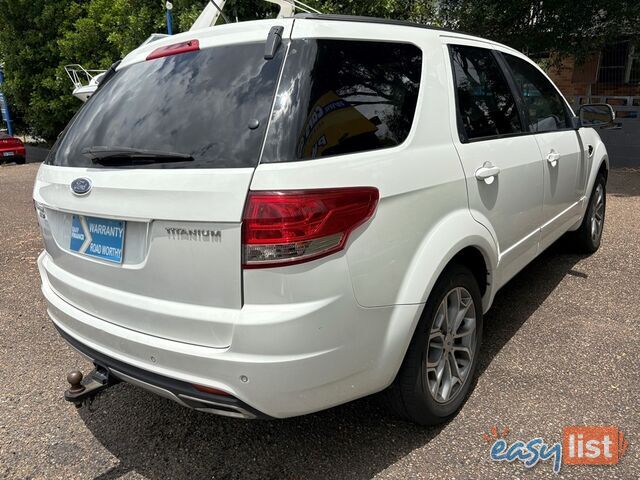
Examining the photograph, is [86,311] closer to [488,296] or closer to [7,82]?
[488,296]

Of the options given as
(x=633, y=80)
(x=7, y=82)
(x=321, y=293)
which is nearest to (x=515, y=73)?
(x=321, y=293)

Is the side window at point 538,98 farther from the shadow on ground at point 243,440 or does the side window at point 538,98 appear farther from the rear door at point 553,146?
the shadow on ground at point 243,440

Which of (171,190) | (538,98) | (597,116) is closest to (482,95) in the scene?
(538,98)

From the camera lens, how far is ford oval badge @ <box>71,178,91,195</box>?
2.12m

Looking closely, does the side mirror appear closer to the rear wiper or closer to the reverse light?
the rear wiper

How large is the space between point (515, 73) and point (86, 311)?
2.95 m

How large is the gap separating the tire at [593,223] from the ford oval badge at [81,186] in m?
4.25

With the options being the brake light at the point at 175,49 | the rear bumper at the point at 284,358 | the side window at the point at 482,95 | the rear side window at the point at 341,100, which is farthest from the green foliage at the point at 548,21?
the rear bumper at the point at 284,358

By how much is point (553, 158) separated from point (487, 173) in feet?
3.68

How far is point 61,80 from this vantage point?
661 inches

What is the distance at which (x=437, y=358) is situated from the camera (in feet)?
8.05

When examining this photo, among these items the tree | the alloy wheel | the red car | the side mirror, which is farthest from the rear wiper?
the red car

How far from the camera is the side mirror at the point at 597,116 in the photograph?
4.35m

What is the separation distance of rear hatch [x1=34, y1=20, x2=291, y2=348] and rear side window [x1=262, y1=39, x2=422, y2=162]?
72mm
